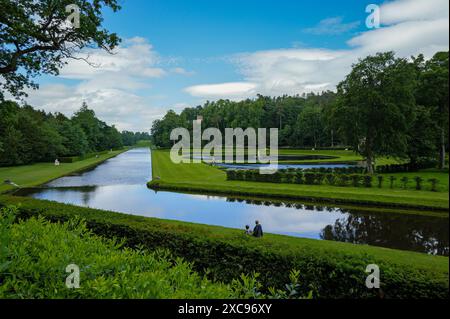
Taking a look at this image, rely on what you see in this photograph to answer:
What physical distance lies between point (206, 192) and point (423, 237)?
16.3 m

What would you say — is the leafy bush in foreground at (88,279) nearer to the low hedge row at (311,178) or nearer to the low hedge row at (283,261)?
the low hedge row at (283,261)

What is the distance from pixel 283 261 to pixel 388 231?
401 inches

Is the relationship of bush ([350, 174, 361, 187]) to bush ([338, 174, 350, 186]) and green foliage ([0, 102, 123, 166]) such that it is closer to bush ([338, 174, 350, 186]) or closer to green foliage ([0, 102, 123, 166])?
bush ([338, 174, 350, 186])

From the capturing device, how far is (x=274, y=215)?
18.0 metres

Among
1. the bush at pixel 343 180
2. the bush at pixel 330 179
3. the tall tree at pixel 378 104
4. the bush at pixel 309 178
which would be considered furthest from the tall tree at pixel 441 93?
the tall tree at pixel 378 104

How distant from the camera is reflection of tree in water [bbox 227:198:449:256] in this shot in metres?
12.1

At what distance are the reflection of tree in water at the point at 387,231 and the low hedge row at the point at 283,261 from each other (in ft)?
11.0

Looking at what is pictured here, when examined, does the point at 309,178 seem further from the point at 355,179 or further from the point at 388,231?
the point at 388,231

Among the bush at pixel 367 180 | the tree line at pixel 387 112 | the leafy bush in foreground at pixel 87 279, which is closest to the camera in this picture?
the leafy bush in foreground at pixel 87 279

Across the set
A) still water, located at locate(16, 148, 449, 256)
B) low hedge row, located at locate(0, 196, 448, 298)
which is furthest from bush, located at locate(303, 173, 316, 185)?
low hedge row, located at locate(0, 196, 448, 298)

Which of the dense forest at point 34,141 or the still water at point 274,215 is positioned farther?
the dense forest at point 34,141

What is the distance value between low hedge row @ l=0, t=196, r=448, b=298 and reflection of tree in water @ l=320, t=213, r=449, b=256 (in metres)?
3.41

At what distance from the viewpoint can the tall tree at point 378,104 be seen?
1087 inches
